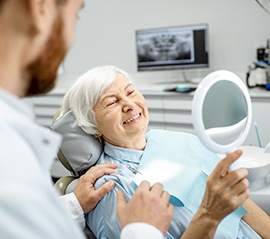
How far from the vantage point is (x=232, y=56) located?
12.5ft

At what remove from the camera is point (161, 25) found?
407cm

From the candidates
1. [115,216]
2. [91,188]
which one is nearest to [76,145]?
[91,188]

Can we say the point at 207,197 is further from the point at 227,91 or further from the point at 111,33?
the point at 111,33

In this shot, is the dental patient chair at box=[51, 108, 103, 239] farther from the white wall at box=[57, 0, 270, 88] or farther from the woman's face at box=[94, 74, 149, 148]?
the white wall at box=[57, 0, 270, 88]

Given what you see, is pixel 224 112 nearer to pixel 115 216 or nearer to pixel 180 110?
pixel 115 216

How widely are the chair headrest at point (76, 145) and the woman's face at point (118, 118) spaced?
73 millimetres

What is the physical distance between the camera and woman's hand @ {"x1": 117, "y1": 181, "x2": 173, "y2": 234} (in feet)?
3.54

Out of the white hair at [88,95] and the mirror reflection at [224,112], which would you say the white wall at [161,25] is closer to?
the white hair at [88,95]

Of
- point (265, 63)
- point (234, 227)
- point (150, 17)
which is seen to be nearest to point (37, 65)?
point (234, 227)

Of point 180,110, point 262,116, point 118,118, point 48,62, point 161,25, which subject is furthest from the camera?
point 161,25

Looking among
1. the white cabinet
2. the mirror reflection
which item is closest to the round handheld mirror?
the mirror reflection

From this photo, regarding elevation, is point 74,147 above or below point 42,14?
A: below

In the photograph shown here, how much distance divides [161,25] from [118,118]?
2.46 meters

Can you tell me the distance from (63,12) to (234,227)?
1131mm
